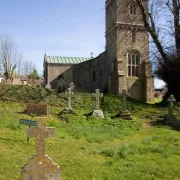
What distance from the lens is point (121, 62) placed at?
29734 mm

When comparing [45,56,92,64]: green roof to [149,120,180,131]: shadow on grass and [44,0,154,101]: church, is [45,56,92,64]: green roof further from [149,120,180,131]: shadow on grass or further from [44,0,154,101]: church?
[149,120,180,131]: shadow on grass

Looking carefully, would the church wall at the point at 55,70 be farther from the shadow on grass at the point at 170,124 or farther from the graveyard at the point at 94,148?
the shadow on grass at the point at 170,124

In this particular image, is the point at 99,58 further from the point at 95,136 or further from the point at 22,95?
the point at 95,136

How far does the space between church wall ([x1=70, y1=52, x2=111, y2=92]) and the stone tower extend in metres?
1.71

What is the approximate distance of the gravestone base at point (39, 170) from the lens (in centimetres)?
464

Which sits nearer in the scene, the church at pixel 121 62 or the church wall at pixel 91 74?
the church at pixel 121 62

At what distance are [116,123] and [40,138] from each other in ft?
28.1

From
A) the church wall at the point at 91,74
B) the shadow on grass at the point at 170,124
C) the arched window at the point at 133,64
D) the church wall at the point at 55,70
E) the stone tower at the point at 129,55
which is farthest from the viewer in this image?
the church wall at the point at 55,70

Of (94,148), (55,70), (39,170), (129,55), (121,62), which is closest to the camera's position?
(39,170)

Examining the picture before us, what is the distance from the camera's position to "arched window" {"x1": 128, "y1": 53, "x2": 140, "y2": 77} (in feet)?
101

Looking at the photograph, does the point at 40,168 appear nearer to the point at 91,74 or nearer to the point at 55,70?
the point at 91,74

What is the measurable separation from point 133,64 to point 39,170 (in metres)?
27.3

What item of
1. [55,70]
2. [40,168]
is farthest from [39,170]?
[55,70]

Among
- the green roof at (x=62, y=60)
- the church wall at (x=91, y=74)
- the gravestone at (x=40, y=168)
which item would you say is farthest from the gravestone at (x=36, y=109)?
the green roof at (x=62, y=60)
